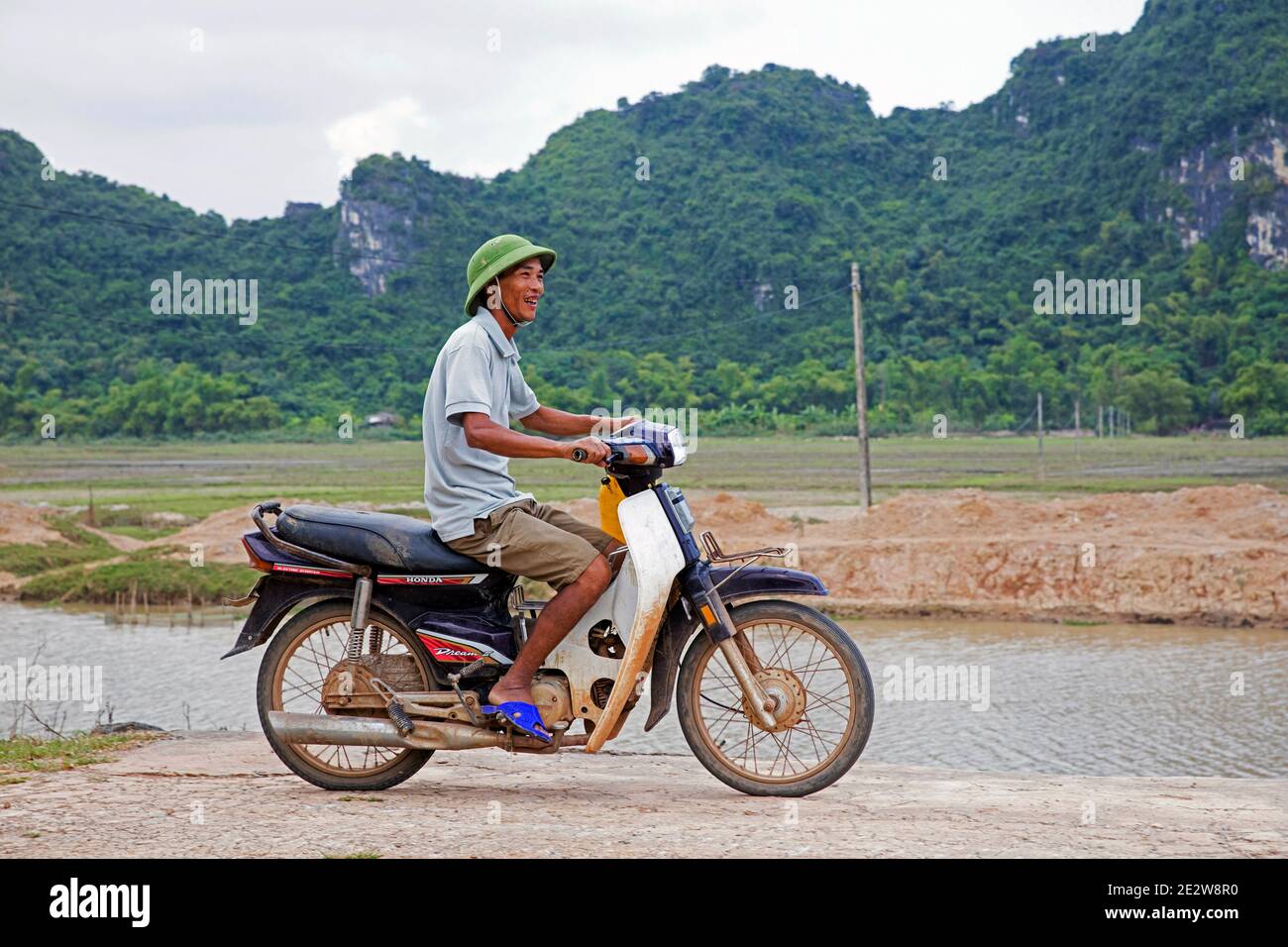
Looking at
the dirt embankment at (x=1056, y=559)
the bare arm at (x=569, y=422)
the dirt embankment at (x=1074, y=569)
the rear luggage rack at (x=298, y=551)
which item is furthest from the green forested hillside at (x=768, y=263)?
the rear luggage rack at (x=298, y=551)

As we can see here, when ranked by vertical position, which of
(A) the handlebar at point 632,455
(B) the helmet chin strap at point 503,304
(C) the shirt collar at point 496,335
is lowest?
(A) the handlebar at point 632,455

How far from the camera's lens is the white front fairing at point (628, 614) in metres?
4.56

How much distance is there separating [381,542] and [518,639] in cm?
59

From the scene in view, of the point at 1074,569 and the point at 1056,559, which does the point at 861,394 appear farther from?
the point at 1074,569

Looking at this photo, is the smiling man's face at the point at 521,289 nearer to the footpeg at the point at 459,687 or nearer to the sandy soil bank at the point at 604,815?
the footpeg at the point at 459,687

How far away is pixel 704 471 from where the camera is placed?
1975 inches

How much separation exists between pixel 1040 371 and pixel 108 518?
173ft

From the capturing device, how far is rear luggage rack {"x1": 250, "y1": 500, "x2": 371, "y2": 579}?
15.8ft

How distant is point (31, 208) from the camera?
86.1 metres

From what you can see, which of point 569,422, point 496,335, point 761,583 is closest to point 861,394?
point 569,422

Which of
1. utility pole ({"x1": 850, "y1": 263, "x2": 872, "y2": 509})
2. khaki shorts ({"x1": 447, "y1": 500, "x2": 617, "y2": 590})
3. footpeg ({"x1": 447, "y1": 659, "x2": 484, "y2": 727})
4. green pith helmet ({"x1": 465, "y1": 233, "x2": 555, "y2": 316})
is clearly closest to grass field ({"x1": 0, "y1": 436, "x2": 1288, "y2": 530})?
utility pole ({"x1": 850, "y1": 263, "x2": 872, "y2": 509})

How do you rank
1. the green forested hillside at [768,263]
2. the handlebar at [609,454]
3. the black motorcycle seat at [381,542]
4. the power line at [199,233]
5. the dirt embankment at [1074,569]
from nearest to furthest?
the handlebar at [609,454] → the black motorcycle seat at [381,542] → the dirt embankment at [1074,569] → the green forested hillside at [768,263] → the power line at [199,233]

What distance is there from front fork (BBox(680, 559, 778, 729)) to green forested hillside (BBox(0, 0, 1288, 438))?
2257 inches

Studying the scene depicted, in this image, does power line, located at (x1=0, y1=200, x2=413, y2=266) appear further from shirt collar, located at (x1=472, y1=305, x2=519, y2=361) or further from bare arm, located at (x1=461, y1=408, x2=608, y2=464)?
bare arm, located at (x1=461, y1=408, x2=608, y2=464)
